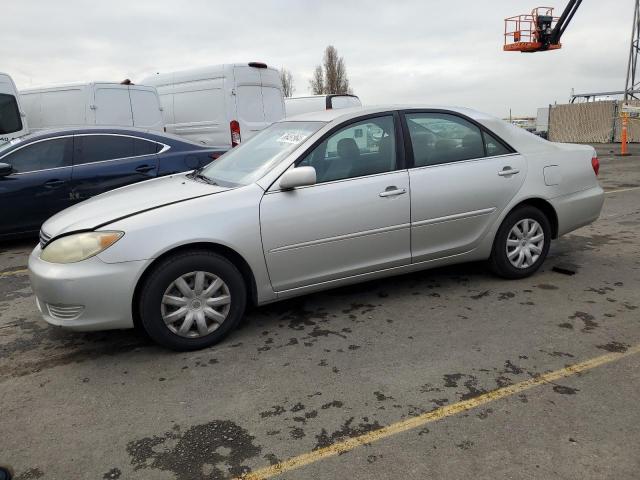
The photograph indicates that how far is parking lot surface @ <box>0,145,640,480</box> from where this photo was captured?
2270 mm

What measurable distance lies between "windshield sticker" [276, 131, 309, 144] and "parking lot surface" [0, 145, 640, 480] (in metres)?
1.29

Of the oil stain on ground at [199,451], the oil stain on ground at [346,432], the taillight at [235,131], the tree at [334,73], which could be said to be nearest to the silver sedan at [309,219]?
the oil stain on ground at [199,451]

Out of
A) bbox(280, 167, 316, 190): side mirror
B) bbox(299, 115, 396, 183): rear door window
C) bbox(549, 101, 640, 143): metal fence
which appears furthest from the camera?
bbox(549, 101, 640, 143): metal fence

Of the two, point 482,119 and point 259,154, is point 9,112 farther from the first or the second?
point 482,119

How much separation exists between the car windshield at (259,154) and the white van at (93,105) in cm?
514

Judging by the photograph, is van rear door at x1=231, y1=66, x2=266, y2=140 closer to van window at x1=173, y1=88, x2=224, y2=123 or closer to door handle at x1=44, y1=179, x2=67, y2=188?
van window at x1=173, y1=88, x2=224, y2=123

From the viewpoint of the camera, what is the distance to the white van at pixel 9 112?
806cm

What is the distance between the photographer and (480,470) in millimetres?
2172

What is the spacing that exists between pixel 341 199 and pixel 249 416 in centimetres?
162

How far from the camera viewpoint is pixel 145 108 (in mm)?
→ 9211

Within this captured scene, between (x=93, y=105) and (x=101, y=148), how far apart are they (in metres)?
2.71

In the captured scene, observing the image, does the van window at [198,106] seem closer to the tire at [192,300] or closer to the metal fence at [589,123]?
the tire at [192,300]

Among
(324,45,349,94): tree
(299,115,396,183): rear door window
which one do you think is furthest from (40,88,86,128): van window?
(324,45,349,94): tree

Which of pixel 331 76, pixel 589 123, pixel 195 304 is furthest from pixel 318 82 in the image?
pixel 195 304
